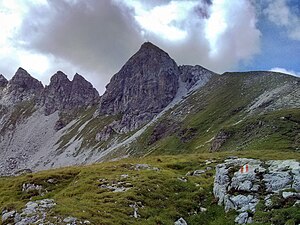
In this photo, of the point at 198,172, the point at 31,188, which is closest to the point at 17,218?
the point at 31,188

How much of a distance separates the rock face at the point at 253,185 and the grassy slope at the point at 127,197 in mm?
1151

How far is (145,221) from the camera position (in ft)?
87.6

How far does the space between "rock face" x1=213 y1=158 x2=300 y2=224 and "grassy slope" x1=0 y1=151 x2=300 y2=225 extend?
115 centimetres

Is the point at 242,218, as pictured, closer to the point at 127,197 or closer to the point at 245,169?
the point at 245,169

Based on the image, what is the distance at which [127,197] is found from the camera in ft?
101

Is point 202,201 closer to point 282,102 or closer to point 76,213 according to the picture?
point 76,213

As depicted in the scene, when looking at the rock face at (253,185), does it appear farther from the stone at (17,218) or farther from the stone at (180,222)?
the stone at (17,218)

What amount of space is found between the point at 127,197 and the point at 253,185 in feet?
37.4

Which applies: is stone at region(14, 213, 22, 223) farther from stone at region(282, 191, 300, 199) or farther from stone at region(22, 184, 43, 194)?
stone at region(282, 191, 300, 199)

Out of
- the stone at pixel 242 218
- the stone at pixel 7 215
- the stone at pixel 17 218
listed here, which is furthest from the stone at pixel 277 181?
the stone at pixel 7 215

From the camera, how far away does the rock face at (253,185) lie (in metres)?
28.0

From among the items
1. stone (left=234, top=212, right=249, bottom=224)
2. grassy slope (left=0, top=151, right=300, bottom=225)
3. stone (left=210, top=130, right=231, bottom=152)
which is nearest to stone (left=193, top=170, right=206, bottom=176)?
grassy slope (left=0, top=151, right=300, bottom=225)

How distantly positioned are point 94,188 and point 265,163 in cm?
1753

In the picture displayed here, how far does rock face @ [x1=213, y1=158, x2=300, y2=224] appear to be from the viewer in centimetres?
2803
